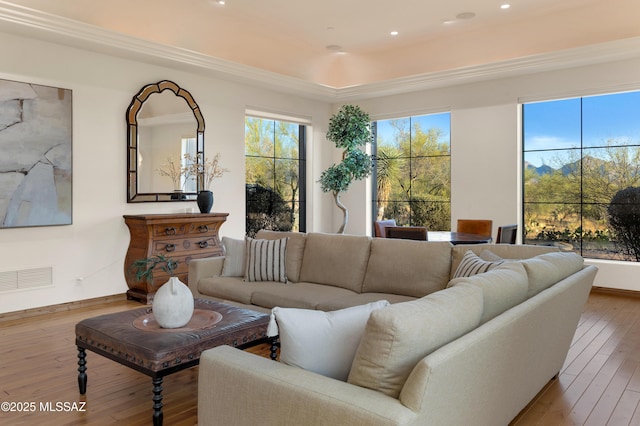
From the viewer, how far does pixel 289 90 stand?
7.49m

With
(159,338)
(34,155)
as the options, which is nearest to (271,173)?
(34,155)

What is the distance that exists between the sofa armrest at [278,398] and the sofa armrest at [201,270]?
2.66 meters

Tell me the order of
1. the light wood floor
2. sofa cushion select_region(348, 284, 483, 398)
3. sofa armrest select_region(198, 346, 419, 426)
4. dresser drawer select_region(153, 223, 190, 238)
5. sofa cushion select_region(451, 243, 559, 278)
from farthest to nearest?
dresser drawer select_region(153, 223, 190, 238) < sofa cushion select_region(451, 243, 559, 278) < the light wood floor < sofa cushion select_region(348, 284, 483, 398) < sofa armrest select_region(198, 346, 419, 426)

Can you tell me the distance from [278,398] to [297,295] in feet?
7.27

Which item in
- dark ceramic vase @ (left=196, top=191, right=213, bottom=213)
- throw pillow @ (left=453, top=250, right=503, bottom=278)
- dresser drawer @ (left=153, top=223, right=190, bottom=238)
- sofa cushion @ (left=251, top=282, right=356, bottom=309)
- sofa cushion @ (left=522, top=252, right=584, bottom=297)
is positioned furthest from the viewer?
dark ceramic vase @ (left=196, top=191, right=213, bottom=213)

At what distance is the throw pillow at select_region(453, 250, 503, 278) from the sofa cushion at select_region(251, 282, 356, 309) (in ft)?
3.18

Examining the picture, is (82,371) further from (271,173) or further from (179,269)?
(271,173)

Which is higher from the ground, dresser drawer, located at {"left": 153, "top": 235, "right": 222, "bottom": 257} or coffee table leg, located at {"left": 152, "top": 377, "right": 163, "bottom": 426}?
dresser drawer, located at {"left": 153, "top": 235, "right": 222, "bottom": 257}

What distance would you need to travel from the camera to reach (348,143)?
7039 millimetres

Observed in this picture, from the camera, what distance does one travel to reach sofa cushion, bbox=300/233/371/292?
13.5 ft

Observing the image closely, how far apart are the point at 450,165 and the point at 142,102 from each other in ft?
14.7

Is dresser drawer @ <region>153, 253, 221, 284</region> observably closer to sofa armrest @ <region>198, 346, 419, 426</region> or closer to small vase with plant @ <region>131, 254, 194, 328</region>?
small vase with plant @ <region>131, 254, 194, 328</region>

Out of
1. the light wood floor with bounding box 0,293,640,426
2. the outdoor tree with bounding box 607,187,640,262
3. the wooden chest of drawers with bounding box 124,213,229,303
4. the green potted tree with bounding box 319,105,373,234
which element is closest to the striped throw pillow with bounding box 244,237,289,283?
the light wood floor with bounding box 0,293,640,426

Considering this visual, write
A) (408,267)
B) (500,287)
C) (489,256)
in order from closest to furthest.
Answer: (500,287)
(489,256)
(408,267)
